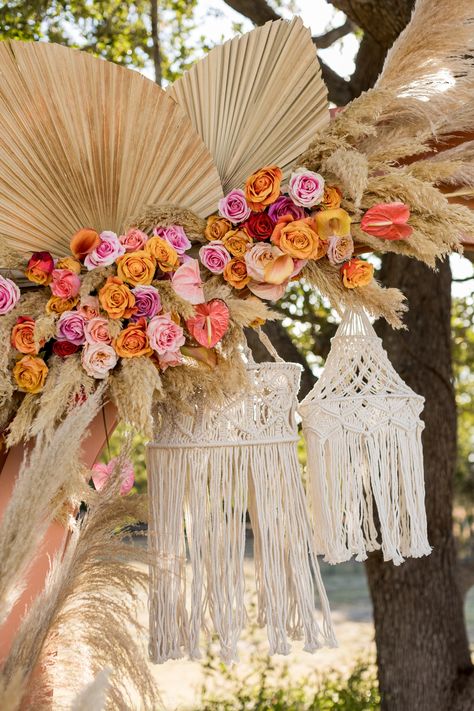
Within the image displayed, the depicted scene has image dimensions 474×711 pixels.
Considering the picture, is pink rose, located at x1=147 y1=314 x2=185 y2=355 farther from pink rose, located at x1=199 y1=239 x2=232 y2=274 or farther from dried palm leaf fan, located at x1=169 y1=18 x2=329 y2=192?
dried palm leaf fan, located at x1=169 y1=18 x2=329 y2=192

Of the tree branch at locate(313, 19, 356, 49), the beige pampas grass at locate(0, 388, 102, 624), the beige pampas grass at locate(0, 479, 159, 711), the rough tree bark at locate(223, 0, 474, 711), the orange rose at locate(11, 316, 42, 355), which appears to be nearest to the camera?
the beige pampas grass at locate(0, 388, 102, 624)

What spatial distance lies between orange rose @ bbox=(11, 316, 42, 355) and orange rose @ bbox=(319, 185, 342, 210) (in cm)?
44

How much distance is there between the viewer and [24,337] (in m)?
1.14

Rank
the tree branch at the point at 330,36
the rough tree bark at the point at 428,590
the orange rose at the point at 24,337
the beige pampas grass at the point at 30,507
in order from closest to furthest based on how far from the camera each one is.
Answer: the beige pampas grass at the point at 30,507, the orange rose at the point at 24,337, the rough tree bark at the point at 428,590, the tree branch at the point at 330,36

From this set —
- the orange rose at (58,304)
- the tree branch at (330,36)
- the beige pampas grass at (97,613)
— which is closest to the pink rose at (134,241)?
the orange rose at (58,304)

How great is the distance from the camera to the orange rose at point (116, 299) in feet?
3.71

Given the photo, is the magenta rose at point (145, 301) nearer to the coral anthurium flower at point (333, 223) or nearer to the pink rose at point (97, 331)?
the pink rose at point (97, 331)

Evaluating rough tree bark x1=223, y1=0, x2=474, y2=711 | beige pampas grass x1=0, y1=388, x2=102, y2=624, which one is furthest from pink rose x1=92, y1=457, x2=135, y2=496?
rough tree bark x1=223, y1=0, x2=474, y2=711

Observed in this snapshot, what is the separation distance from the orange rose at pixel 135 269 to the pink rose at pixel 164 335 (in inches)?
2.4

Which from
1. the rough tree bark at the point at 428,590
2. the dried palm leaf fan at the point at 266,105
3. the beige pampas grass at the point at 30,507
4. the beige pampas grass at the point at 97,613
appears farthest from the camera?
the rough tree bark at the point at 428,590

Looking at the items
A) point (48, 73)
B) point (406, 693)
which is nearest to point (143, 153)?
point (48, 73)

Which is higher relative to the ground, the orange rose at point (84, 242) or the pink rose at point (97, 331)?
the orange rose at point (84, 242)

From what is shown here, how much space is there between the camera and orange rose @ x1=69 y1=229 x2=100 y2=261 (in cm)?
117

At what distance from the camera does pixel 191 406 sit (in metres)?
1.22
